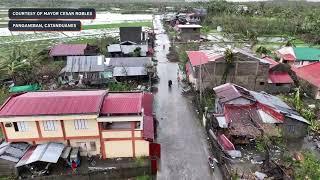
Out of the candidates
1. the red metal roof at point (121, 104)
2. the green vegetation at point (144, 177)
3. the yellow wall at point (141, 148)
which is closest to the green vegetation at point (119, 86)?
the red metal roof at point (121, 104)

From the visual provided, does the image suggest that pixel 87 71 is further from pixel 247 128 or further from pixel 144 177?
pixel 247 128

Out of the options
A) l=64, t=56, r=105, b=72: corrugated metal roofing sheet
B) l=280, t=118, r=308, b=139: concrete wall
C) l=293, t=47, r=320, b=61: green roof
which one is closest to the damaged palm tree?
l=280, t=118, r=308, b=139: concrete wall

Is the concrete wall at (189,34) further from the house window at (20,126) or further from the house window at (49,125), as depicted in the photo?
the house window at (20,126)

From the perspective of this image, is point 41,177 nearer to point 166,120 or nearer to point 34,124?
point 34,124

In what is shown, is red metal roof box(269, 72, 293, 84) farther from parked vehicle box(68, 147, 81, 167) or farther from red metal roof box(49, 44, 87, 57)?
red metal roof box(49, 44, 87, 57)

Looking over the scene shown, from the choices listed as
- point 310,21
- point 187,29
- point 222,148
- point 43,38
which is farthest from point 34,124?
point 310,21
